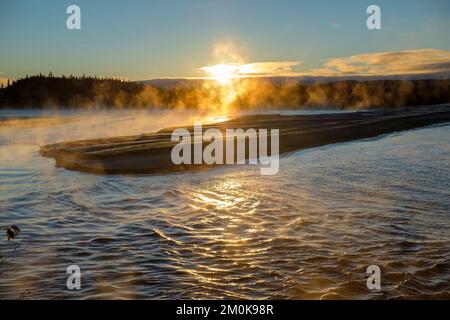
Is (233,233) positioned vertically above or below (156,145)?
below

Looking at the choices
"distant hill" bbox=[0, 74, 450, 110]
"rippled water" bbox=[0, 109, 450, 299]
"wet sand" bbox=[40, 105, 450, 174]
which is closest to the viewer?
"rippled water" bbox=[0, 109, 450, 299]

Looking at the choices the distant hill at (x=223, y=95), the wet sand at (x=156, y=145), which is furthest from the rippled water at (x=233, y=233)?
the distant hill at (x=223, y=95)

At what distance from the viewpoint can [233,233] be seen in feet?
28.8

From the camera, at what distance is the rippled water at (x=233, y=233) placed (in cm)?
634

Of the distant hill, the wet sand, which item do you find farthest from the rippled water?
the distant hill

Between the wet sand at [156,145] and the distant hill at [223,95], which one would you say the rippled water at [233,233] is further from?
the distant hill at [223,95]

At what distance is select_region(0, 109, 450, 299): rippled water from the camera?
6340mm

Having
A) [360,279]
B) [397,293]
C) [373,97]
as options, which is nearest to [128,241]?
[360,279]

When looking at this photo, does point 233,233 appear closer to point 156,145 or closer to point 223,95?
point 156,145

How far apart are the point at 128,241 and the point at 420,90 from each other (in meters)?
78.2

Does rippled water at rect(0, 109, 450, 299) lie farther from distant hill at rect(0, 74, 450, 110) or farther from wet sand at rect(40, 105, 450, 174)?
distant hill at rect(0, 74, 450, 110)

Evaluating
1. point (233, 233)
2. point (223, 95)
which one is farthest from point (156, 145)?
point (223, 95)

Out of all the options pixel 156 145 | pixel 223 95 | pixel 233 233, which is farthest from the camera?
pixel 223 95
